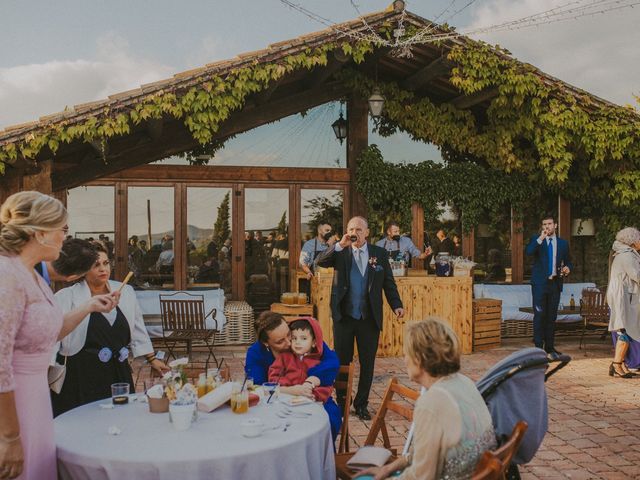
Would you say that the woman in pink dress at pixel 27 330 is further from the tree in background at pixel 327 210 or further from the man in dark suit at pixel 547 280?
the tree in background at pixel 327 210

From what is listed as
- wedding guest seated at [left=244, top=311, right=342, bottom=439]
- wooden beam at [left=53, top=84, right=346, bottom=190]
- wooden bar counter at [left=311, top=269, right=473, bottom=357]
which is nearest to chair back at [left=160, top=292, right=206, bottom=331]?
wooden bar counter at [left=311, top=269, right=473, bottom=357]

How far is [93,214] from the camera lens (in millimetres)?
10516

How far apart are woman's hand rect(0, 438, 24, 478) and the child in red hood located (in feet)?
A: 6.83

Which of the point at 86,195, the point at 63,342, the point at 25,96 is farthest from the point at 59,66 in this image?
the point at 63,342

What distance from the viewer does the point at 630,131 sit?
33.7 feet

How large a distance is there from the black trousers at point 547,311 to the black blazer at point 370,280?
358 centimetres

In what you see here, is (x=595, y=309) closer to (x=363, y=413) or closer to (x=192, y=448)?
(x=363, y=413)

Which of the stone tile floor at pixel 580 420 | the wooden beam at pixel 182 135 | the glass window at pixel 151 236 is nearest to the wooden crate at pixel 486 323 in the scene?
the stone tile floor at pixel 580 420

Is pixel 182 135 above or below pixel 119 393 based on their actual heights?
above

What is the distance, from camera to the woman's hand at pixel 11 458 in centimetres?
233

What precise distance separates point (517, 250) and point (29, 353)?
1049 cm

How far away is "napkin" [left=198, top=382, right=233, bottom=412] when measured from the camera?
3.32 meters

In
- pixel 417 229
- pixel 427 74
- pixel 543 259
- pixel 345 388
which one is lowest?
pixel 345 388

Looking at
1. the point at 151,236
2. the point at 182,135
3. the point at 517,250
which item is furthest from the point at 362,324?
the point at 517,250
